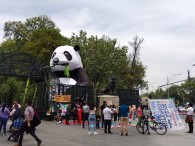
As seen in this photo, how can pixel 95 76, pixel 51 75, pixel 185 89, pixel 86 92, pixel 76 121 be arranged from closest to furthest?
pixel 76 121 → pixel 86 92 → pixel 51 75 → pixel 95 76 → pixel 185 89

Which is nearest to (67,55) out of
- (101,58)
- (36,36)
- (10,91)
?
(101,58)

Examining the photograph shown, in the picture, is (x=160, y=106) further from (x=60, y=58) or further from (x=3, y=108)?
(x=60, y=58)

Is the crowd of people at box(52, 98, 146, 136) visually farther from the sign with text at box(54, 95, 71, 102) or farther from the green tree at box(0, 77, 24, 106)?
the green tree at box(0, 77, 24, 106)

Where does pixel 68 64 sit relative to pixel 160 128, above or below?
above

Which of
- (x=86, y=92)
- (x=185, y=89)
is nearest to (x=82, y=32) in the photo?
(x=86, y=92)

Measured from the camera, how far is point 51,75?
2886cm

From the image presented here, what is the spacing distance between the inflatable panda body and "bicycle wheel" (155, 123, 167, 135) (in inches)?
475

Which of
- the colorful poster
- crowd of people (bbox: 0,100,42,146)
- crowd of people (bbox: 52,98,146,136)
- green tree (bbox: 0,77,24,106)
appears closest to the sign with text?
crowd of people (bbox: 52,98,146,136)

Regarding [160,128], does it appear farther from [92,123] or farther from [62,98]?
[62,98]

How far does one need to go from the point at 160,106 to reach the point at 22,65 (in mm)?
11730

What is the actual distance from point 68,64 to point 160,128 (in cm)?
1359

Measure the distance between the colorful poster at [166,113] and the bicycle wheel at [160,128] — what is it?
941mm

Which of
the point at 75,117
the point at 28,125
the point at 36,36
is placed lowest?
the point at 28,125

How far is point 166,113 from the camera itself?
754 inches
